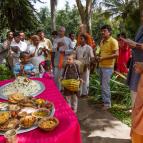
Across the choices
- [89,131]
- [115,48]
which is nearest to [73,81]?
[89,131]

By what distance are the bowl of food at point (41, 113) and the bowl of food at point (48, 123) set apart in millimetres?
139

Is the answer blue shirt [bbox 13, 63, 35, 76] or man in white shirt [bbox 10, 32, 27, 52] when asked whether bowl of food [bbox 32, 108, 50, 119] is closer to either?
blue shirt [bbox 13, 63, 35, 76]

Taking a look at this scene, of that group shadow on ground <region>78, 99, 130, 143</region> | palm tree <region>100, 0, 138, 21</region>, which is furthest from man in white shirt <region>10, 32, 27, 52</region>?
palm tree <region>100, 0, 138, 21</region>

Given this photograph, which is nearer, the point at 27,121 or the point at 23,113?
the point at 27,121

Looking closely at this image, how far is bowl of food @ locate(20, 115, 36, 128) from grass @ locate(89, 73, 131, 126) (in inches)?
125

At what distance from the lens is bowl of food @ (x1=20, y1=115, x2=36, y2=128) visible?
125 inches

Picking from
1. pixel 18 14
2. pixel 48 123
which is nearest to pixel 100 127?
pixel 48 123

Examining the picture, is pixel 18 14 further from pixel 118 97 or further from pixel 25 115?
pixel 25 115

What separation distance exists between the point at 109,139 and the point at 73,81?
114 cm

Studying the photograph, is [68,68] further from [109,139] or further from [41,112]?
[41,112]

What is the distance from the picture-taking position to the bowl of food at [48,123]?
3069 millimetres

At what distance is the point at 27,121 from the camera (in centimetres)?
320

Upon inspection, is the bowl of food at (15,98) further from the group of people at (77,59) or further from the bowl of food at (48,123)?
the group of people at (77,59)

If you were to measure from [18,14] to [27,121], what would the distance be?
1452 centimetres
